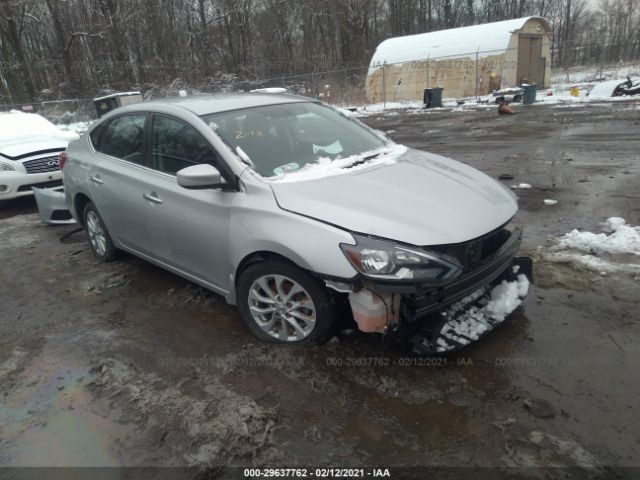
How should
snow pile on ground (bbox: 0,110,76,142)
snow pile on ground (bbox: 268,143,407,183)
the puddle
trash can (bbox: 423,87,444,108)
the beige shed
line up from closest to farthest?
the puddle, snow pile on ground (bbox: 268,143,407,183), snow pile on ground (bbox: 0,110,76,142), trash can (bbox: 423,87,444,108), the beige shed

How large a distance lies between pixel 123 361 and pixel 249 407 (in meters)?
1.18

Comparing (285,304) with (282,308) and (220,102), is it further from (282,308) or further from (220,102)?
(220,102)

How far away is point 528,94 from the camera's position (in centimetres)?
1844

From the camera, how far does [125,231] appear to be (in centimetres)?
442

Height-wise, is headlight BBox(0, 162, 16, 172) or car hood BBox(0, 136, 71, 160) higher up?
car hood BBox(0, 136, 71, 160)

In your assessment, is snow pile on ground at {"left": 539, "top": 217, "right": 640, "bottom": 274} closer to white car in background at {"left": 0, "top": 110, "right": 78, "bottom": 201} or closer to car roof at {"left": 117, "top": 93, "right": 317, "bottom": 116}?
car roof at {"left": 117, "top": 93, "right": 317, "bottom": 116}

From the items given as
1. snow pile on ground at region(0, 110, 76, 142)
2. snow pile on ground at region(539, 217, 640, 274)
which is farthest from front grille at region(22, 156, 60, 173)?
snow pile on ground at region(539, 217, 640, 274)

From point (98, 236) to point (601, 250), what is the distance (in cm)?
519

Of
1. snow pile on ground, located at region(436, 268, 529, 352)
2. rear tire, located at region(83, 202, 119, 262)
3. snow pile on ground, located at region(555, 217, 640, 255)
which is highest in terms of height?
rear tire, located at region(83, 202, 119, 262)

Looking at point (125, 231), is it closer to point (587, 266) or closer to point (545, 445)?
point (545, 445)

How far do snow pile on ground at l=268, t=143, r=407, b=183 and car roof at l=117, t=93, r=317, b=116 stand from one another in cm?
90

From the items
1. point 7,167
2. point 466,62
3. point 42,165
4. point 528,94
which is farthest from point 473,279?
point 466,62

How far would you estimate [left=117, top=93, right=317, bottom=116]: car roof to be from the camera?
374 cm

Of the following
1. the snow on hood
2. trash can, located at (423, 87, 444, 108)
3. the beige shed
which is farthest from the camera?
the beige shed
